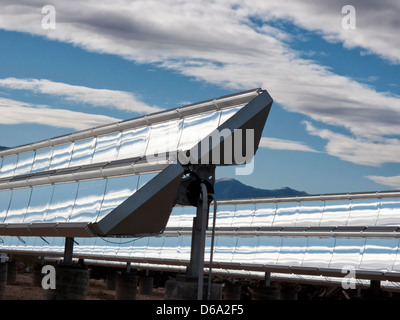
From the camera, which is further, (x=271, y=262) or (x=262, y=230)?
(x=262, y=230)

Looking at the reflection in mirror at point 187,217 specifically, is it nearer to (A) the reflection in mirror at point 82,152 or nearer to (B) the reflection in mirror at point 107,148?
(A) the reflection in mirror at point 82,152

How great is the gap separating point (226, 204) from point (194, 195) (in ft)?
120

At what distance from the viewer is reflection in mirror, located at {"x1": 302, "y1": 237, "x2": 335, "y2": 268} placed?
48.6 m

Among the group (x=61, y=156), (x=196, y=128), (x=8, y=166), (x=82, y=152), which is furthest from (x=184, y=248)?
(x=196, y=128)

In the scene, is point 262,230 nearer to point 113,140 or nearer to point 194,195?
point 113,140

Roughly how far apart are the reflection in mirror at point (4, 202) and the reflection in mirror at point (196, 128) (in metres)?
15.4

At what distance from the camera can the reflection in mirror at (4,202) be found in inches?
1625

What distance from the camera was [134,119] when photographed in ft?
113

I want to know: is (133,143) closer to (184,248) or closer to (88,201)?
(88,201)

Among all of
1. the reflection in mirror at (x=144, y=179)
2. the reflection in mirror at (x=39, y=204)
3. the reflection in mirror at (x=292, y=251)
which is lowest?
the reflection in mirror at (x=144, y=179)

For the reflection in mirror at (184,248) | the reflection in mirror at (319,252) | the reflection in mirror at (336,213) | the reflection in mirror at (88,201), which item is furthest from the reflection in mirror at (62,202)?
the reflection in mirror at (184,248)

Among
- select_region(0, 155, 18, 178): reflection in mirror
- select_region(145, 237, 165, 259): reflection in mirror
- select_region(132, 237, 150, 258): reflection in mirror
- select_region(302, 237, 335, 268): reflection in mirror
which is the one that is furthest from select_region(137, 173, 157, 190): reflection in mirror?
select_region(132, 237, 150, 258): reflection in mirror

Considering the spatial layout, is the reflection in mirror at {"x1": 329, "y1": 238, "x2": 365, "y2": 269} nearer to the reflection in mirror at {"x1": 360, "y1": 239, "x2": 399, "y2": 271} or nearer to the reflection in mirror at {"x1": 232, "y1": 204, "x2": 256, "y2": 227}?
the reflection in mirror at {"x1": 360, "y1": 239, "x2": 399, "y2": 271}
